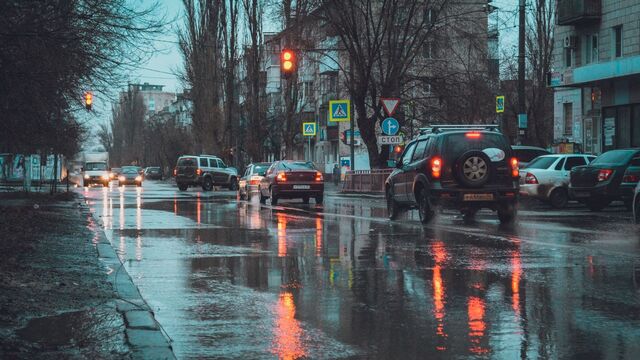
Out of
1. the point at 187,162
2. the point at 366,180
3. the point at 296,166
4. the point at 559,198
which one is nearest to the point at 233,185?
the point at 187,162

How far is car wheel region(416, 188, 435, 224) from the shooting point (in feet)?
61.3

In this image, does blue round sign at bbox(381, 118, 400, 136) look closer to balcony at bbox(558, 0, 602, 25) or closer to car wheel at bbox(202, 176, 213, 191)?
balcony at bbox(558, 0, 602, 25)

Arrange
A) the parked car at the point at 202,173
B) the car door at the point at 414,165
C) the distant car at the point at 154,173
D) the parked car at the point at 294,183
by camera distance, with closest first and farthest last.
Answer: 1. the car door at the point at 414,165
2. the parked car at the point at 294,183
3. the parked car at the point at 202,173
4. the distant car at the point at 154,173

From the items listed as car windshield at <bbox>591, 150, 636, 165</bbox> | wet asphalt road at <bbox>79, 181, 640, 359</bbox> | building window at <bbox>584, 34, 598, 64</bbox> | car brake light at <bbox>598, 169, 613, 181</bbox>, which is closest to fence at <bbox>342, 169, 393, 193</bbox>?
building window at <bbox>584, 34, 598, 64</bbox>

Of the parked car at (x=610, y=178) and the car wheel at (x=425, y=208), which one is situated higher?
the parked car at (x=610, y=178)

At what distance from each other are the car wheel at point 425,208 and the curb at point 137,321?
29.5 feet

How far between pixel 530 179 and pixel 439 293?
61.4 feet

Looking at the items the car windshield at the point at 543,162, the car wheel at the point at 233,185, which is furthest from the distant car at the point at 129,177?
the car windshield at the point at 543,162

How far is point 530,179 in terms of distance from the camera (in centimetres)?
2672

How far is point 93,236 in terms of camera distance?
15453mm

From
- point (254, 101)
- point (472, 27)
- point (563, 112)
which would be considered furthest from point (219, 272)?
point (254, 101)

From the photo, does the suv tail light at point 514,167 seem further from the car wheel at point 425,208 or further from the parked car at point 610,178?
the parked car at point 610,178

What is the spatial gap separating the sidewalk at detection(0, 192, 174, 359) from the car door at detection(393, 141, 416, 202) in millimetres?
8223

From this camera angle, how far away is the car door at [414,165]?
18953mm
